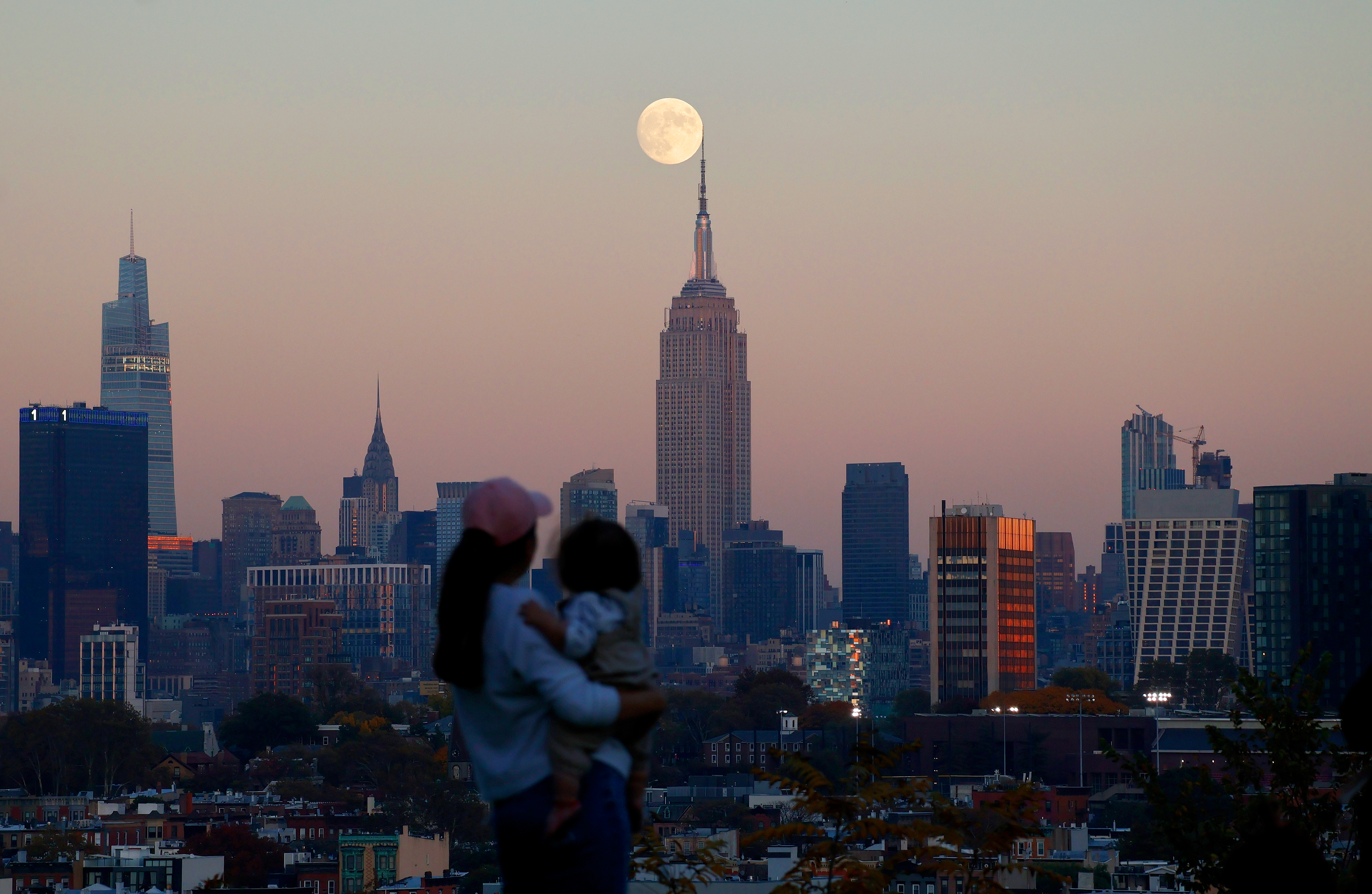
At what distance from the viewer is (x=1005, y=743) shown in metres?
105

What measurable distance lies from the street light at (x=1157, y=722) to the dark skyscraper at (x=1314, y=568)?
1744cm

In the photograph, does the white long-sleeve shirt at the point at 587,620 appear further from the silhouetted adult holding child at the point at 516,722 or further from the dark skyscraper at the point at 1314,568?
the dark skyscraper at the point at 1314,568

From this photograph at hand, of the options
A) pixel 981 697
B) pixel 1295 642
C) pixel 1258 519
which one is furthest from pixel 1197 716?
pixel 1258 519

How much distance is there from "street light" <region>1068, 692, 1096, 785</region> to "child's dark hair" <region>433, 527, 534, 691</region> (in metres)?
93.6

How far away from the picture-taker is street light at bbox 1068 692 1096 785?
102375 millimetres

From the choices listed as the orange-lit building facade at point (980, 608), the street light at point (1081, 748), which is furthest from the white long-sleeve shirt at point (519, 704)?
the orange-lit building facade at point (980, 608)

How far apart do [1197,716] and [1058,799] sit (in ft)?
129

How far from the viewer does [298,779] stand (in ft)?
321

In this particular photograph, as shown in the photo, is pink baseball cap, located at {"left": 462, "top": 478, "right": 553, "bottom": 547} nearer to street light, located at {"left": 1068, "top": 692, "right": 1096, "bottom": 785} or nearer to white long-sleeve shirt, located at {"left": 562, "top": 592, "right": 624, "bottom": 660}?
white long-sleeve shirt, located at {"left": 562, "top": 592, "right": 624, "bottom": 660}

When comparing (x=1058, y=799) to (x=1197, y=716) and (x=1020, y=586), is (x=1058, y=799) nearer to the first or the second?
(x=1197, y=716)

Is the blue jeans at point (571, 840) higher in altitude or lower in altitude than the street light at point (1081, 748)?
higher

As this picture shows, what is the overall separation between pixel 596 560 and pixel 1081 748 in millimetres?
99461

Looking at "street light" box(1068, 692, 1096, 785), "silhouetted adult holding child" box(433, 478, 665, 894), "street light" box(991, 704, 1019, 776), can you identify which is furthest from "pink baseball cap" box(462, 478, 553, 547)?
"street light" box(991, 704, 1019, 776)

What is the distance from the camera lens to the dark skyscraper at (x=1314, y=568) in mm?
151625
